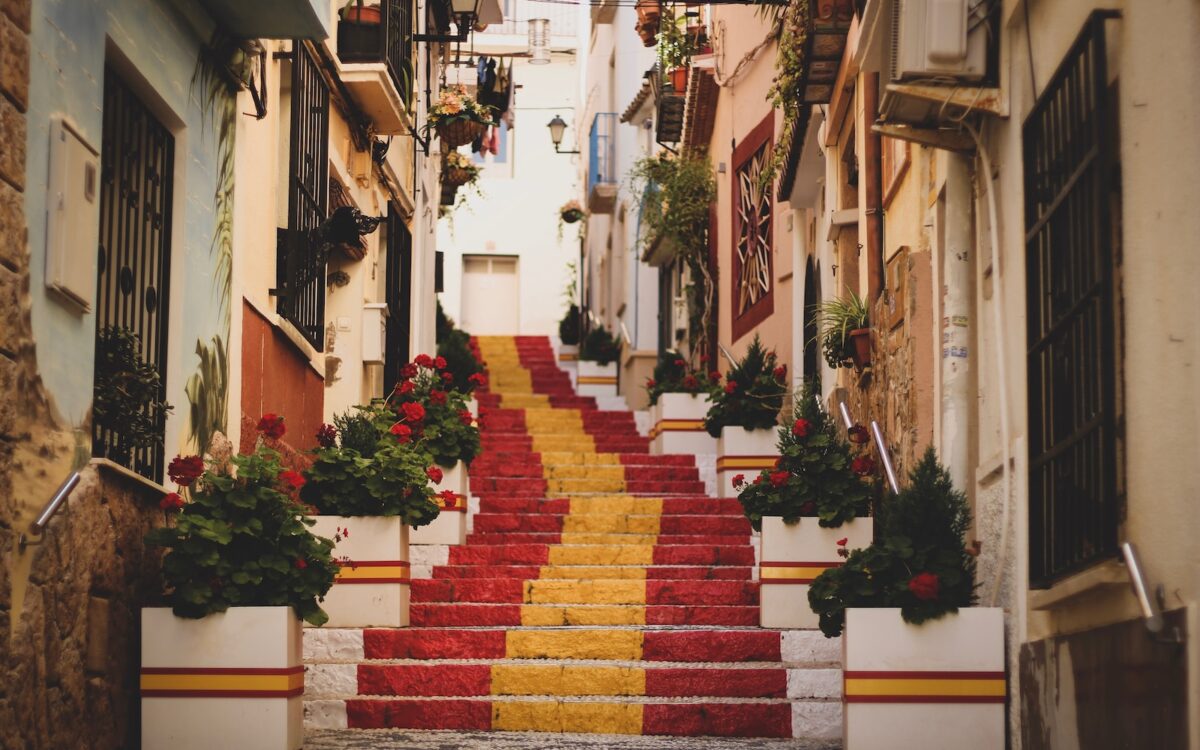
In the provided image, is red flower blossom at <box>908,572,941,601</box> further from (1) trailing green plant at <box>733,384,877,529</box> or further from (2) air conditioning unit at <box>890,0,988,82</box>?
(1) trailing green plant at <box>733,384,877,529</box>

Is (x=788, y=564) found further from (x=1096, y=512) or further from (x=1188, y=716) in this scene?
(x=1188, y=716)

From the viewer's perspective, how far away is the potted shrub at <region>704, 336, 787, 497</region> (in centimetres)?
1395

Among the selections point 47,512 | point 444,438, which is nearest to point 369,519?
point 444,438

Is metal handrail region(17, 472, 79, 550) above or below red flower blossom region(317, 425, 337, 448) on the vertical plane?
below

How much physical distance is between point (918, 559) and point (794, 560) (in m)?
Result: 2.88

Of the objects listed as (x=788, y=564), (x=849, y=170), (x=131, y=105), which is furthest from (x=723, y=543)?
(x=131, y=105)

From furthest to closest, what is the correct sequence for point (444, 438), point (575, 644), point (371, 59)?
point (444, 438) → point (371, 59) → point (575, 644)

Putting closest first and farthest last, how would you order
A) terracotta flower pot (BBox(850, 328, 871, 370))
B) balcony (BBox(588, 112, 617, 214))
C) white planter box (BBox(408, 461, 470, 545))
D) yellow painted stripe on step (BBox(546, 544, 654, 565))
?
terracotta flower pot (BBox(850, 328, 871, 370))
yellow painted stripe on step (BBox(546, 544, 654, 565))
white planter box (BBox(408, 461, 470, 545))
balcony (BBox(588, 112, 617, 214))

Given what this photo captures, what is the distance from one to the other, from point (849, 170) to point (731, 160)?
17.6 feet

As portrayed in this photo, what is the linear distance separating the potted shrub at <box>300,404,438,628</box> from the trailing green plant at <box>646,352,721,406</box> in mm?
5425

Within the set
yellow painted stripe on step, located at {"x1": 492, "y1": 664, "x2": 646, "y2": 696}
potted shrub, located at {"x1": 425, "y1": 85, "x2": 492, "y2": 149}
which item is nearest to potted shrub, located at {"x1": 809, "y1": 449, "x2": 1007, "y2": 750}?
yellow painted stripe on step, located at {"x1": 492, "y1": 664, "x2": 646, "y2": 696}

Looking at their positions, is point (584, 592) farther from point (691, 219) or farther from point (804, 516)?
point (691, 219)

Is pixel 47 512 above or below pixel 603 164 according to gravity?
below

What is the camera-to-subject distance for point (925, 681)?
752 centimetres
